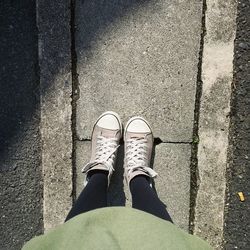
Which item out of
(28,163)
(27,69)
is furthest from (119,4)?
(28,163)

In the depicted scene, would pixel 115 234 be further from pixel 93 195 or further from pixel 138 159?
pixel 138 159

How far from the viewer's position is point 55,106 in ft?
A: 7.25

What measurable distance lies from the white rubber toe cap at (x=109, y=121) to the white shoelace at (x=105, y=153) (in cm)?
7

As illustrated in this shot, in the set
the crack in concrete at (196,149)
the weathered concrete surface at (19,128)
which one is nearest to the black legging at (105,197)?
the crack in concrete at (196,149)

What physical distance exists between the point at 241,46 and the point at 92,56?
772mm

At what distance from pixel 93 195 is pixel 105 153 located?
0.78 ft

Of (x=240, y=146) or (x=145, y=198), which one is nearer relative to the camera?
(x=145, y=198)

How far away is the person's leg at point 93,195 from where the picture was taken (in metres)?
1.99

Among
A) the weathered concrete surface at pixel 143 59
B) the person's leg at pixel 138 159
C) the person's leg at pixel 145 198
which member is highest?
the weathered concrete surface at pixel 143 59

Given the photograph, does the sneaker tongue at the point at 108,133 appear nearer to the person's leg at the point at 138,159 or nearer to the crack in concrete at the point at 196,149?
the person's leg at the point at 138,159

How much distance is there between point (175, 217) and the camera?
220 cm

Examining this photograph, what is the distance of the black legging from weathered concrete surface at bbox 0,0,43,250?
0.35 meters

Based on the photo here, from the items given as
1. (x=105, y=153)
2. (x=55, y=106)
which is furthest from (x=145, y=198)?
(x=55, y=106)

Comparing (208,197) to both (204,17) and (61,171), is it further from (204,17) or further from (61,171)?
(204,17)
